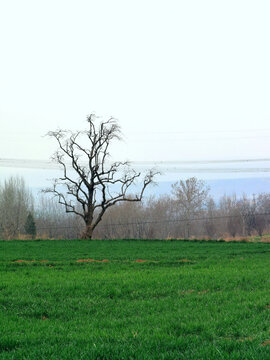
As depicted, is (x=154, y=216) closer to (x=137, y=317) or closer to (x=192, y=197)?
(x=192, y=197)

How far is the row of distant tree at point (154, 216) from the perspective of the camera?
8344cm

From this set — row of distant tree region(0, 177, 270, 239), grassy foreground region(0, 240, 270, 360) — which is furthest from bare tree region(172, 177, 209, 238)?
grassy foreground region(0, 240, 270, 360)

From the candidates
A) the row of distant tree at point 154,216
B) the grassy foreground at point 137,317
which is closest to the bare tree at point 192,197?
the row of distant tree at point 154,216

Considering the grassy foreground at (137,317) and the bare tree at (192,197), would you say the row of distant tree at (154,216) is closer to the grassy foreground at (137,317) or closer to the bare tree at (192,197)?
the bare tree at (192,197)

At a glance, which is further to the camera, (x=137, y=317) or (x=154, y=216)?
(x=154, y=216)

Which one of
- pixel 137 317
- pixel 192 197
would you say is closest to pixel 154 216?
pixel 192 197

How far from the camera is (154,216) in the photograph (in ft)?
293

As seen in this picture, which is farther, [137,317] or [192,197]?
[192,197]

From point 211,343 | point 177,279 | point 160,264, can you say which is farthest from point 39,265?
point 211,343

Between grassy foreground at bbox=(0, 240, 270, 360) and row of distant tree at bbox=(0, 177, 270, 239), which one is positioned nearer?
grassy foreground at bbox=(0, 240, 270, 360)

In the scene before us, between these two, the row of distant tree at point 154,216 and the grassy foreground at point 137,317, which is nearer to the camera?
the grassy foreground at point 137,317

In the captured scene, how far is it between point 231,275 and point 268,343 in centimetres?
752

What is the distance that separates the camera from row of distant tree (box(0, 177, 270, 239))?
274 ft

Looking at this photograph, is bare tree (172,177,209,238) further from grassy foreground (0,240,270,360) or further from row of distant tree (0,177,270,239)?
grassy foreground (0,240,270,360)
